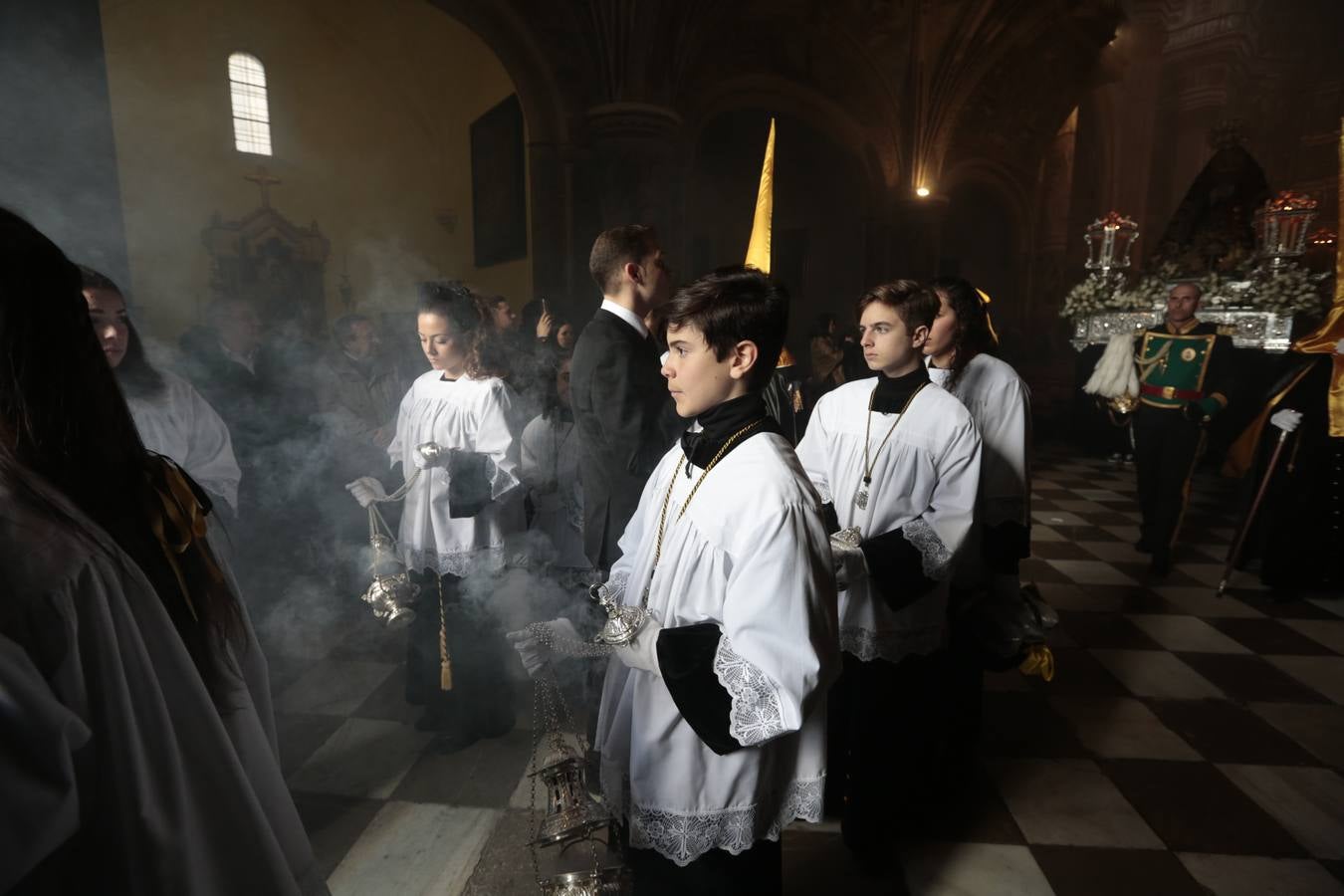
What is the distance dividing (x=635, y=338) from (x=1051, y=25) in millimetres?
11865

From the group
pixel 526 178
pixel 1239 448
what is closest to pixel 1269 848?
pixel 1239 448

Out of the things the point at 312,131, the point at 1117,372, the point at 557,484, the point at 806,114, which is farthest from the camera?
the point at 312,131

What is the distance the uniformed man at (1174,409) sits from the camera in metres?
4.69

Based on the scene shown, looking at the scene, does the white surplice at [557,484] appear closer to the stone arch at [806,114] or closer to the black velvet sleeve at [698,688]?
the black velvet sleeve at [698,688]

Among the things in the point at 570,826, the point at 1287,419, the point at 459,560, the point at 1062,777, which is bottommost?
the point at 1062,777

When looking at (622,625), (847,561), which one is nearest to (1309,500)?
(847,561)

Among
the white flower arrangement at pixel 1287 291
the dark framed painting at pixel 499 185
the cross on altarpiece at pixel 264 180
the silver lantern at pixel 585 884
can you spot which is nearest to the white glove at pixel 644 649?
the silver lantern at pixel 585 884

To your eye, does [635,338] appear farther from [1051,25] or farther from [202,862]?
[1051,25]

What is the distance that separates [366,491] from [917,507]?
5.98ft

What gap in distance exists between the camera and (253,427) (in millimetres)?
3404

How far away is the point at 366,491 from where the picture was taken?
2223 mm

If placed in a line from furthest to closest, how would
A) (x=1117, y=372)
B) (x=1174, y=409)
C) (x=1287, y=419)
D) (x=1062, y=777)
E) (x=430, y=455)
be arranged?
(x=1117, y=372), (x=1174, y=409), (x=1287, y=419), (x=1062, y=777), (x=430, y=455)

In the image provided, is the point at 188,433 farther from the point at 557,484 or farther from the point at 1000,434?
the point at 1000,434

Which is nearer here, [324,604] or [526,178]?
[324,604]
